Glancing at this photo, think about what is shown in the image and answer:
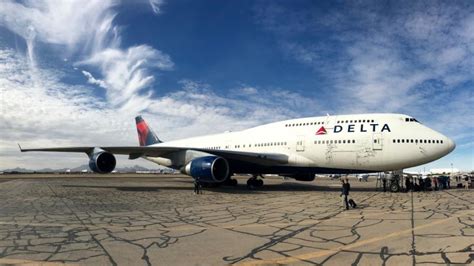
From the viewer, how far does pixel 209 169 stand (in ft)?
67.2

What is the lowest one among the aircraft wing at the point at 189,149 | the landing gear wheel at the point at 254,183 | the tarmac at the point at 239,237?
the tarmac at the point at 239,237

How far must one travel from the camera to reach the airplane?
762 inches

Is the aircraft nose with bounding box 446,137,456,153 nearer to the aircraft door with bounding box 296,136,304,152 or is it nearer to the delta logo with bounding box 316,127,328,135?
the delta logo with bounding box 316,127,328,135

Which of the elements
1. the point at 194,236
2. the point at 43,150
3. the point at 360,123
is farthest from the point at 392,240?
the point at 43,150

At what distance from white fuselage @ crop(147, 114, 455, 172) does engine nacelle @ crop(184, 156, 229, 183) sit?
1.95 meters

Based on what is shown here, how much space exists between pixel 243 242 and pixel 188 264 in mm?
1789

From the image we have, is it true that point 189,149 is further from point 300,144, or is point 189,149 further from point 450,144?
point 450,144

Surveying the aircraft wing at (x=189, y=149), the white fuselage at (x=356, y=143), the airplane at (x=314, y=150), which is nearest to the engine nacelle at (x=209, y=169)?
the airplane at (x=314, y=150)

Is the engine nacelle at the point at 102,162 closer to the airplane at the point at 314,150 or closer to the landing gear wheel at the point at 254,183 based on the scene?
the airplane at the point at 314,150

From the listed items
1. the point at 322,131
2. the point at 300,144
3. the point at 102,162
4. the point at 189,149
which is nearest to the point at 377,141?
the point at 322,131

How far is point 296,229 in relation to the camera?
857 centimetres

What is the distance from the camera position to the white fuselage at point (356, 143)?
19219mm

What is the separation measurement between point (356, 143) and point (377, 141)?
3.51ft

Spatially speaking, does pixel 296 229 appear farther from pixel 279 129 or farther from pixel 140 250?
pixel 279 129
